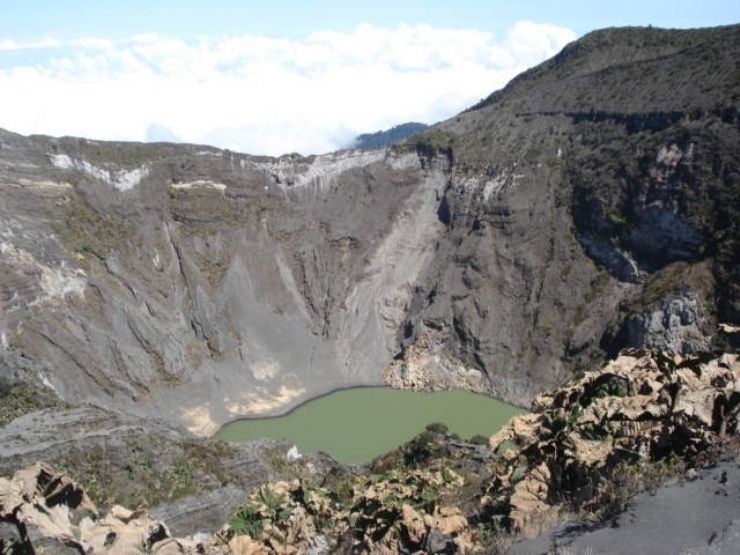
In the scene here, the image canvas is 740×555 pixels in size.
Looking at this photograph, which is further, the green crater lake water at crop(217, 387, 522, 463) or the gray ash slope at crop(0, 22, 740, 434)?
the gray ash slope at crop(0, 22, 740, 434)

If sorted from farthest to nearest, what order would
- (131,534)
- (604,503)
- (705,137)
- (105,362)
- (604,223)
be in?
(604,223)
(705,137)
(105,362)
(604,503)
(131,534)

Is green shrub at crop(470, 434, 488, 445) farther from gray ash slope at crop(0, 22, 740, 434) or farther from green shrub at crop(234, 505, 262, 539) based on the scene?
green shrub at crop(234, 505, 262, 539)

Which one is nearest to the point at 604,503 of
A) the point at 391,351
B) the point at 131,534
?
the point at 131,534

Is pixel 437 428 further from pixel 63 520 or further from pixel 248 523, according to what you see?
pixel 63 520

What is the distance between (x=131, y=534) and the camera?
7012 millimetres

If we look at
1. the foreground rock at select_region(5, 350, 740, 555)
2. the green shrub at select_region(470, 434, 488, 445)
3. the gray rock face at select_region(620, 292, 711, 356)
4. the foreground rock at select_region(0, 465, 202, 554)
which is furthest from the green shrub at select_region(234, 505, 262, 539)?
the gray rock face at select_region(620, 292, 711, 356)

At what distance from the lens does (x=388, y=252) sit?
4984 cm

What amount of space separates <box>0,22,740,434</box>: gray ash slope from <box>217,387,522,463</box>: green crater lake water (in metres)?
1.21

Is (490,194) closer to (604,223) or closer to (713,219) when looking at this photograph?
(604,223)

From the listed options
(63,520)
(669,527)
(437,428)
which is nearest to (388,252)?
(437,428)

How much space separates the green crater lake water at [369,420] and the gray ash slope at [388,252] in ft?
3.96

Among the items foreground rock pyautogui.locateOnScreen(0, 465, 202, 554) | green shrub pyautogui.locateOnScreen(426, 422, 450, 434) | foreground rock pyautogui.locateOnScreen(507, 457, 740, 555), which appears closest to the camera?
foreground rock pyautogui.locateOnScreen(0, 465, 202, 554)

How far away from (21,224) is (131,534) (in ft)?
120

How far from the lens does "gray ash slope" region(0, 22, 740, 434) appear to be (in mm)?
38094
